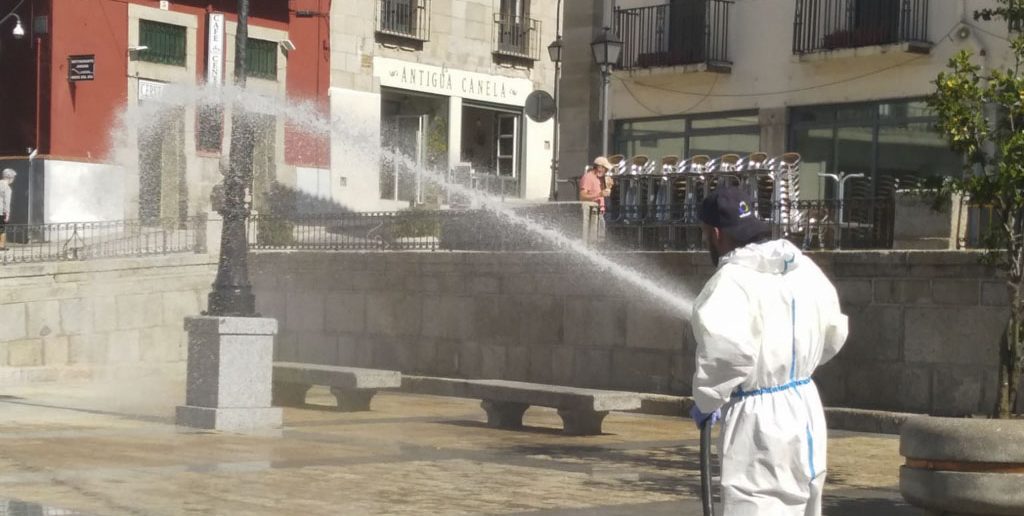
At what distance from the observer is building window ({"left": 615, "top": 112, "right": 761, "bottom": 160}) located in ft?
90.2

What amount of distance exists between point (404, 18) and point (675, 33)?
12862mm

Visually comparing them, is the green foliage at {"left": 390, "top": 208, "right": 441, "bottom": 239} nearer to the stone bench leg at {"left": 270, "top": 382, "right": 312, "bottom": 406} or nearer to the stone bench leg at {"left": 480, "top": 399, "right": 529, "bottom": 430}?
the stone bench leg at {"left": 270, "top": 382, "right": 312, "bottom": 406}

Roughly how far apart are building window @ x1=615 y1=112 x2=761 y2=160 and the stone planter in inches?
761

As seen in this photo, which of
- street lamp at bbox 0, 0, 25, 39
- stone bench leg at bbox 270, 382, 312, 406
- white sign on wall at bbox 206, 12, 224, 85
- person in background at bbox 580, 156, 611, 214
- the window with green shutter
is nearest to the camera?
stone bench leg at bbox 270, 382, 312, 406

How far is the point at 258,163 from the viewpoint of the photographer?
121 ft

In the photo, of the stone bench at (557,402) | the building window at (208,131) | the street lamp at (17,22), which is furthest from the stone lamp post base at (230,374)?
the building window at (208,131)

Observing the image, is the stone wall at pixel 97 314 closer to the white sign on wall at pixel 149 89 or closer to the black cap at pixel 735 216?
the white sign on wall at pixel 149 89

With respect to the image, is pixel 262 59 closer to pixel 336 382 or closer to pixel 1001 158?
pixel 336 382

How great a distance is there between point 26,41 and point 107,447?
20.9 m

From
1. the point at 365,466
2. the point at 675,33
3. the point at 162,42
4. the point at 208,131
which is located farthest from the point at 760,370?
the point at 208,131

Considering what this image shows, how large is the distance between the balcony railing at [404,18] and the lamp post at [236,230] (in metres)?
22.2

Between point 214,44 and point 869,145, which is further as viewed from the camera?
point 214,44

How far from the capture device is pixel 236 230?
1628 centimetres

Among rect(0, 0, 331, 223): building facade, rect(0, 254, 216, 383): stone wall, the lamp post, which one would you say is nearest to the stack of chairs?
the lamp post
